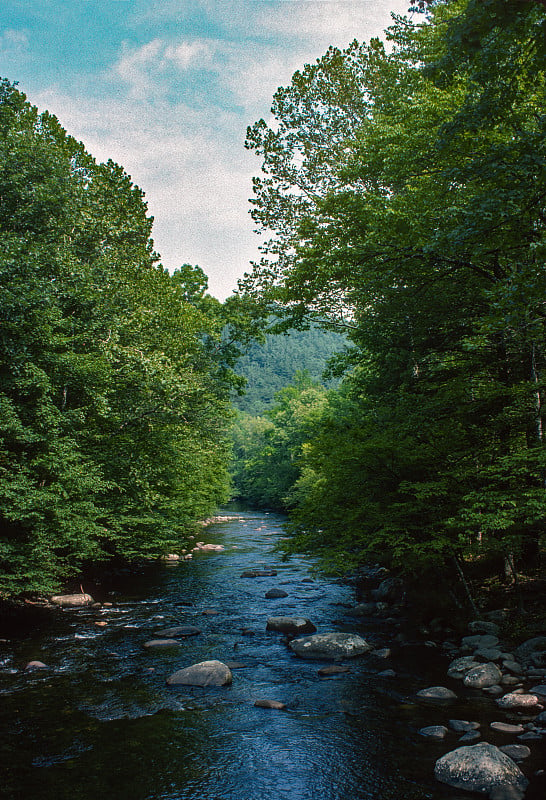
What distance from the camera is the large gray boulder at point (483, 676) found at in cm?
918

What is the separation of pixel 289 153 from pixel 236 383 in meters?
12.1

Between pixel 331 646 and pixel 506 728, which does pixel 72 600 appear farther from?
pixel 506 728

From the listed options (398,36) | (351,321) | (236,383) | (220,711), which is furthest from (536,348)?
(236,383)

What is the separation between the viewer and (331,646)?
1149 cm

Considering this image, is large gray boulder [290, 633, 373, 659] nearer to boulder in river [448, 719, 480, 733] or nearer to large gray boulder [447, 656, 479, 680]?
large gray boulder [447, 656, 479, 680]

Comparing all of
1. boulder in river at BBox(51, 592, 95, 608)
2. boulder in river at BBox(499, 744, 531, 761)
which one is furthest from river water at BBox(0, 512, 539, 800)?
boulder in river at BBox(51, 592, 95, 608)

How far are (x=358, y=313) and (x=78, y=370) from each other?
407 inches

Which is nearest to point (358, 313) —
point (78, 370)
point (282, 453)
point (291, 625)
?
point (78, 370)

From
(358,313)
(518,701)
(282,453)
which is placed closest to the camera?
(518,701)

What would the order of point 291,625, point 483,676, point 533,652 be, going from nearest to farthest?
point 483,676 < point 533,652 < point 291,625

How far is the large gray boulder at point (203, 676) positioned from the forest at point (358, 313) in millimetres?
3155

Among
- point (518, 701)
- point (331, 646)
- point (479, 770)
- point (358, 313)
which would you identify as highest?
point (358, 313)

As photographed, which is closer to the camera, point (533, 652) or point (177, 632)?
point (533, 652)

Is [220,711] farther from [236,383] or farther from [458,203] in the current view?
[236,383]
